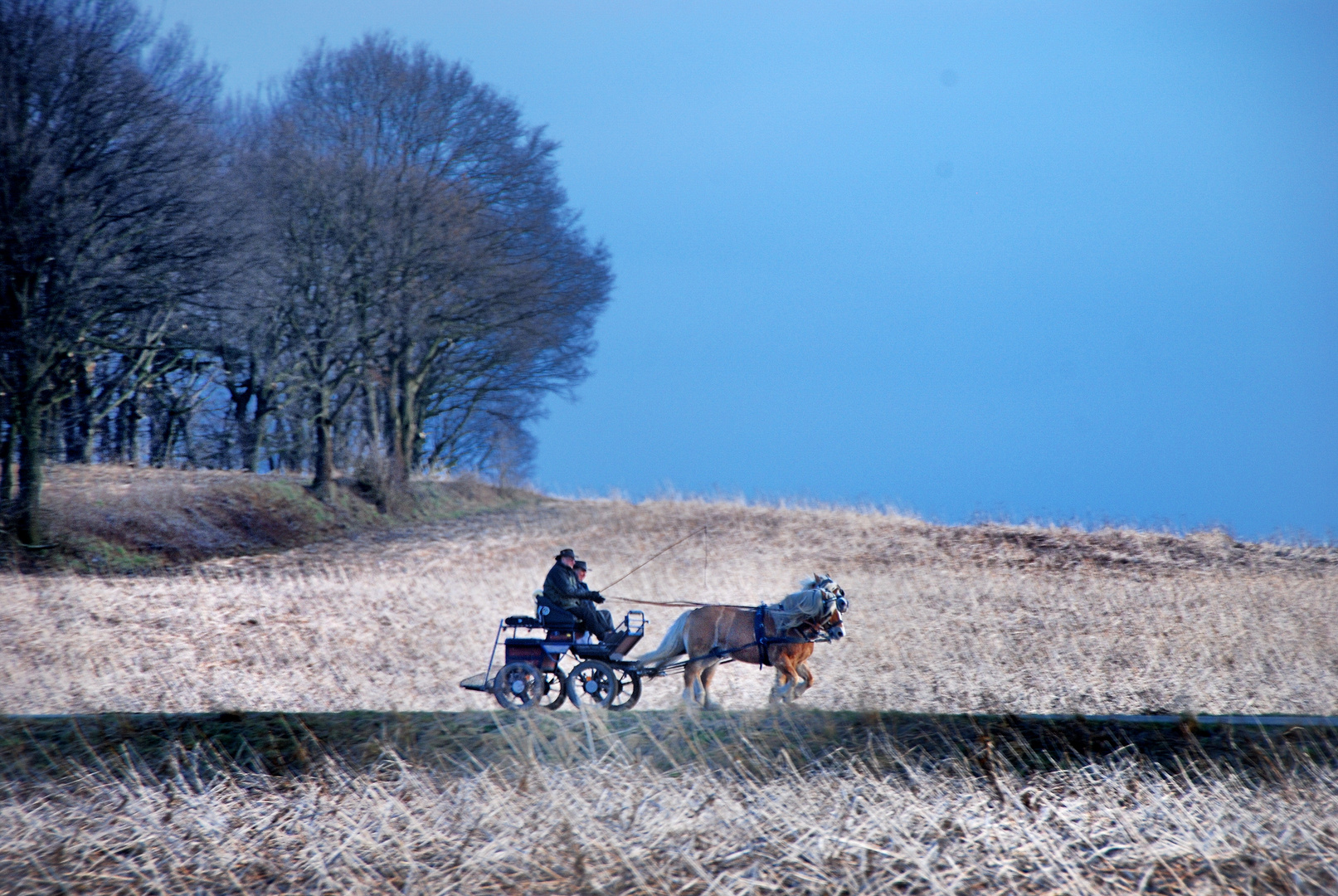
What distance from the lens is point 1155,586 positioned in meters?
16.0

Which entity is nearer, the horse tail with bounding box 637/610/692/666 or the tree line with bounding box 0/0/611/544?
the horse tail with bounding box 637/610/692/666

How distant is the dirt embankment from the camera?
1952 cm

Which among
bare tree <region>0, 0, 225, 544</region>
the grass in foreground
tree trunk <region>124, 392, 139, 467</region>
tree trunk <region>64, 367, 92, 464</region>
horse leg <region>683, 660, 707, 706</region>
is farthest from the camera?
tree trunk <region>124, 392, 139, 467</region>

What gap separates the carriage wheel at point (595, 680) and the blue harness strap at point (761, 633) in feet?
4.30

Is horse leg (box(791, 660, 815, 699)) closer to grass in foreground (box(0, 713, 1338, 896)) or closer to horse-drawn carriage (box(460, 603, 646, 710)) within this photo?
horse-drawn carriage (box(460, 603, 646, 710))

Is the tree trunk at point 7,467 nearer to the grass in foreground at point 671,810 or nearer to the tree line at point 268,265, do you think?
the tree line at point 268,265

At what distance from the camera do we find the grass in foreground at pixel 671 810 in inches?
181

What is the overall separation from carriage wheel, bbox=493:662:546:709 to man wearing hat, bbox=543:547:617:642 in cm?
61

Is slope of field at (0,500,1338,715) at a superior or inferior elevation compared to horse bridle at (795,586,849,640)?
inferior

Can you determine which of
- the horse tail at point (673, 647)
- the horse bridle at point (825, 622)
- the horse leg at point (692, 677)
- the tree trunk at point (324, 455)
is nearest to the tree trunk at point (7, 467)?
the tree trunk at point (324, 455)

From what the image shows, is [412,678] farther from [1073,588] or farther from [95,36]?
[95,36]

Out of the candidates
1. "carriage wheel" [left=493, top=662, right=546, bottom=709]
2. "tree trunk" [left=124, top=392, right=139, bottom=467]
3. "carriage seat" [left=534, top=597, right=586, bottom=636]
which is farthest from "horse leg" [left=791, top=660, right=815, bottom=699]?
"tree trunk" [left=124, top=392, right=139, bottom=467]

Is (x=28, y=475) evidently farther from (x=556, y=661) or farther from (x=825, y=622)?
(x=825, y=622)

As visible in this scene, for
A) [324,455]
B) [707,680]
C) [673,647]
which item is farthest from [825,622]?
[324,455]
